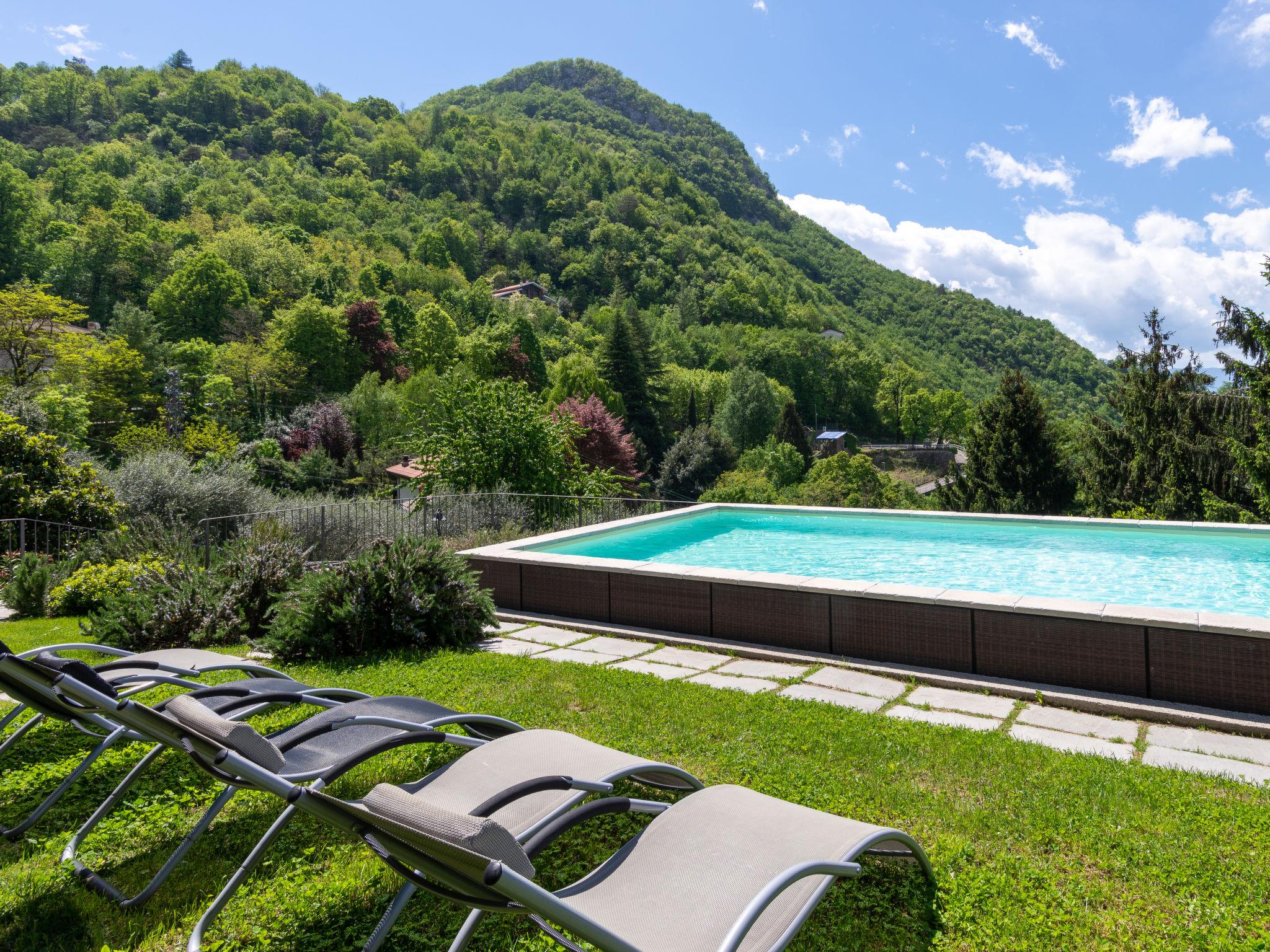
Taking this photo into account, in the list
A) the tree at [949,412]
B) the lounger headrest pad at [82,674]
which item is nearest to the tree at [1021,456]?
the lounger headrest pad at [82,674]

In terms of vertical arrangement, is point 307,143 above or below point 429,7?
above

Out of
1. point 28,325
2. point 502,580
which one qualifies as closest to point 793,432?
point 28,325

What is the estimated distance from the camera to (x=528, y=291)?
84.8 meters

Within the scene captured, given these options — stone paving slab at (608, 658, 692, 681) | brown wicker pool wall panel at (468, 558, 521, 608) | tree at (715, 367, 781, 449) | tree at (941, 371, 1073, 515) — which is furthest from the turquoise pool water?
tree at (715, 367, 781, 449)

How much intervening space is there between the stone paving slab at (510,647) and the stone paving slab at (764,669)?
158 cm

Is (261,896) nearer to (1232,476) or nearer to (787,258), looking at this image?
(1232,476)

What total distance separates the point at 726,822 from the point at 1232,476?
24279mm

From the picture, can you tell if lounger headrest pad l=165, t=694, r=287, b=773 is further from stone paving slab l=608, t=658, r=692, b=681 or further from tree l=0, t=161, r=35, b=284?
tree l=0, t=161, r=35, b=284

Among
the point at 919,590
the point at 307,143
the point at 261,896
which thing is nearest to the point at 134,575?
the point at 261,896

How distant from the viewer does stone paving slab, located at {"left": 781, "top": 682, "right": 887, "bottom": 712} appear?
15.7 ft

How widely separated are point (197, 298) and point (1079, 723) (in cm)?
6113

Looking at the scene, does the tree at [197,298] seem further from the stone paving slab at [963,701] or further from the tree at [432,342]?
the stone paving slab at [963,701]

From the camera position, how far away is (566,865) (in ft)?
9.30

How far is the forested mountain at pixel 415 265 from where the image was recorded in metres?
48.8
